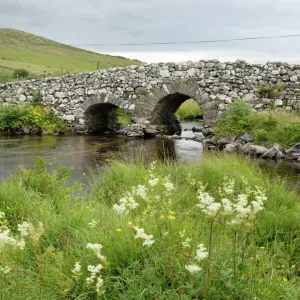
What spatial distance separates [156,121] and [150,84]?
7.47ft

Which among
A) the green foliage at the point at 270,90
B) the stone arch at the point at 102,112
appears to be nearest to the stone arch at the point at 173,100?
the stone arch at the point at 102,112

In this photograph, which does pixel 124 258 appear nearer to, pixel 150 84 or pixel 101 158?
pixel 101 158

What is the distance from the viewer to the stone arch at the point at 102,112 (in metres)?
20.1

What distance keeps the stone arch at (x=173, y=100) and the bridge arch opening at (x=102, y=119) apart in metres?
3.16

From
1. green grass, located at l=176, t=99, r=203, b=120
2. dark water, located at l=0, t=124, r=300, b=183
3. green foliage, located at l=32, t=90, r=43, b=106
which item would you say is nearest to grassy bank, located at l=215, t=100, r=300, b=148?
dark water, located at l=0, t=124, r=300, b=183

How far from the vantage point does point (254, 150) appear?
1425 cm

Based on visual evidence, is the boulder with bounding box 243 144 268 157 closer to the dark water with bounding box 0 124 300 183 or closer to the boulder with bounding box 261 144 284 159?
the boulder with bounding box 261 144 284 159

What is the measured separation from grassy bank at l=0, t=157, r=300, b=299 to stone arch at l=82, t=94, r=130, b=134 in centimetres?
1411

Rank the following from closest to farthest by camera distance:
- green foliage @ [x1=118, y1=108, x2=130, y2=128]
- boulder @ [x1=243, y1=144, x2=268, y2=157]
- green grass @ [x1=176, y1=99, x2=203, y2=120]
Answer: boulder @ [x1=243, y1=144, x2=268, y2=157] → green foliage @ [x1=118, y1=108, x2=130, y2=128] → green grass @ [x1=176, y1=99, x2=203, y2=120]

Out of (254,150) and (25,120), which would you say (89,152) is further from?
(25,120)

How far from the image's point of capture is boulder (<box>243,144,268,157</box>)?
14.0 meters

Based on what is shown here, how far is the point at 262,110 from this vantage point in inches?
697

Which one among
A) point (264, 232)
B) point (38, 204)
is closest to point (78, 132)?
point (38, 204)

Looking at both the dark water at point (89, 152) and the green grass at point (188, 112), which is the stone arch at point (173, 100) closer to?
the dark water at point (89, 152)
